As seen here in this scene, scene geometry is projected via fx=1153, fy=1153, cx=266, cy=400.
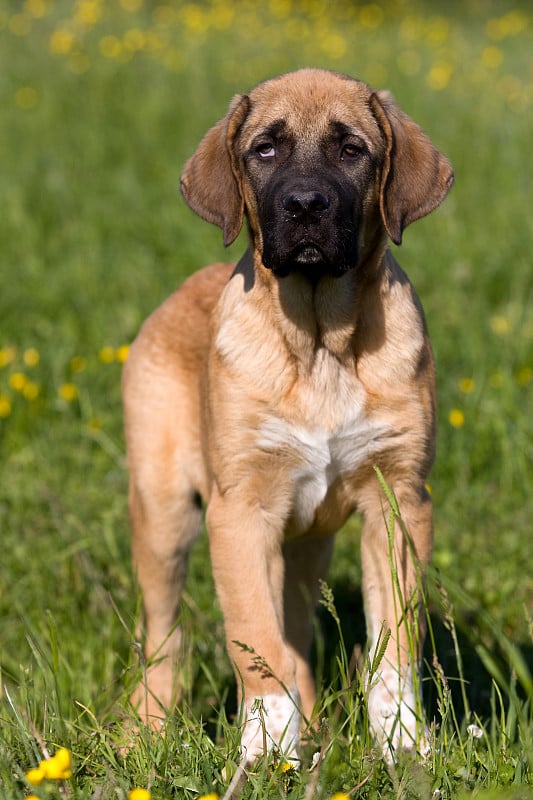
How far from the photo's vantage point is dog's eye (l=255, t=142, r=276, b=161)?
396cm

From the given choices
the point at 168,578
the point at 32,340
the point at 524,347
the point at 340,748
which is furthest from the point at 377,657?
the point at 32,340

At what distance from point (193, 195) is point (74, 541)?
1903 millimetres

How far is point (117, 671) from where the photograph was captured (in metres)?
4.47

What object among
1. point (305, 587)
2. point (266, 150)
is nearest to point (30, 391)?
point (305, 587)

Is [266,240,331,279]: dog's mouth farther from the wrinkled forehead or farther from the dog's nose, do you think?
the wrinkled forehead

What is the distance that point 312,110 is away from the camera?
3.92m

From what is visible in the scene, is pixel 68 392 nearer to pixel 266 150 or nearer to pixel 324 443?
pixel 266 150

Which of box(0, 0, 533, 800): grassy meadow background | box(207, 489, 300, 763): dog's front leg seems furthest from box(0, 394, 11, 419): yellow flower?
box(207, 489, 300, 763): dog's front leg

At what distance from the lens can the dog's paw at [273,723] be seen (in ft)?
11.3

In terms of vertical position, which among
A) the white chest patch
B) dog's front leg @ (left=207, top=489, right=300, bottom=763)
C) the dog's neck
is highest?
the dog's neck

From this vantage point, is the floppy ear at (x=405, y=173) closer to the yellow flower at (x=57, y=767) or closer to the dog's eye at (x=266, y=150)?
the dog's eye at (x=266, y=150)

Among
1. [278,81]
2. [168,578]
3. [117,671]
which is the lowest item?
[117,671]

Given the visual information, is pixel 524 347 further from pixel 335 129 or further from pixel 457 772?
pixel 457 772

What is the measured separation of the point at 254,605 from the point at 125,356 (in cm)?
210
